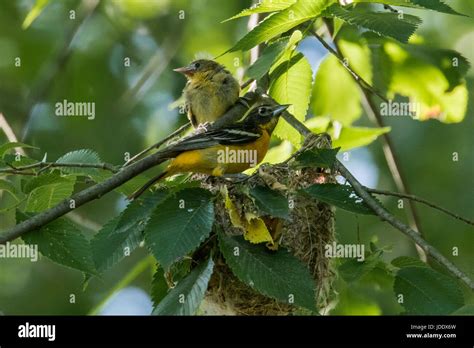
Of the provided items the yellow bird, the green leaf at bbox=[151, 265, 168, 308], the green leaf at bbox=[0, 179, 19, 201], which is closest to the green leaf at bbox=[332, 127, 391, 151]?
the yellow bird

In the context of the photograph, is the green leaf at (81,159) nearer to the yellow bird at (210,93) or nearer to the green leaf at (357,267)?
the green leaf at (357,267)

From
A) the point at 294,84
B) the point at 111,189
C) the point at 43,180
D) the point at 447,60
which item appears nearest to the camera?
the point at 111,189

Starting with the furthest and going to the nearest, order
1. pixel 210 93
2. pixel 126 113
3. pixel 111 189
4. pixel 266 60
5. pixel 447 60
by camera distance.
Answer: pixel 126 113, pixel 210 93, pixel 447 60, pixel 266 60, pixel 111 189

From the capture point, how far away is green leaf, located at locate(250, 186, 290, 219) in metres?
3.24

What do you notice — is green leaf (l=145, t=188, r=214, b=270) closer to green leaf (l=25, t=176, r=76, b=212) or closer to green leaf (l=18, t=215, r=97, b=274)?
green leaf (l=18, t=215, r=97, b=274)

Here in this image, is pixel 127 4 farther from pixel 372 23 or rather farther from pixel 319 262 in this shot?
pixel 372 23

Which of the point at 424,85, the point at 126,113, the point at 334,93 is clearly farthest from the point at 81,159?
the point at 126,113

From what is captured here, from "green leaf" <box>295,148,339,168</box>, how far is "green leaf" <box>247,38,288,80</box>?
1.47ft

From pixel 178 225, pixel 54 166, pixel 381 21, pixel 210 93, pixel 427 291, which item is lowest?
pixel 427 291

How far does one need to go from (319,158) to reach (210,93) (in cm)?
250

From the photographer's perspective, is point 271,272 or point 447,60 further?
point 447,60

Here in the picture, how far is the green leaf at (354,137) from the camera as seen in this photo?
17.0ft

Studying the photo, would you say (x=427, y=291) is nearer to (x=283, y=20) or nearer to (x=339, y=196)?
(x=339, y=196)

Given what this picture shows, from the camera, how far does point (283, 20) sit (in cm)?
371
